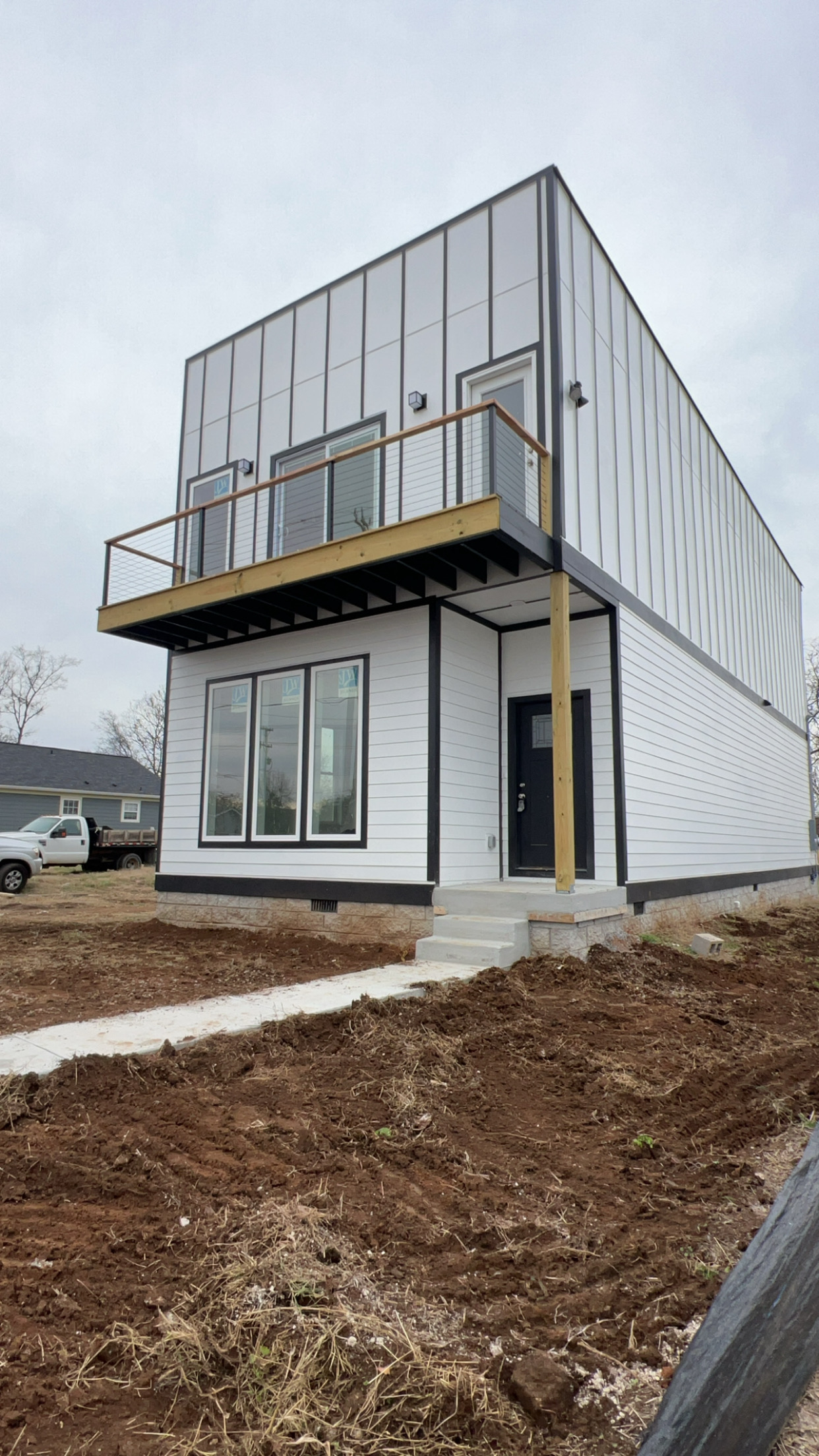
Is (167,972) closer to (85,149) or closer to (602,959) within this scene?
(602,959)

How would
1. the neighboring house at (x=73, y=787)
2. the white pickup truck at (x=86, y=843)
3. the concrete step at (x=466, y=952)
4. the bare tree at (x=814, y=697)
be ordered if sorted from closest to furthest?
1. the concrete step at (x=466, y=952)
2. the white pickup truck at (x=86, y=843)
3. the neighboring house at (x=73, y=787)
4. the bare tree at (x=814, y=697)

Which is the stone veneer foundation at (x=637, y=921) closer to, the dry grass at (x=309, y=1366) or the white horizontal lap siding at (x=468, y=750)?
the white horizontal lap siding at (x=468, y=750)

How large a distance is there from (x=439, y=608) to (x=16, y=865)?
12.6m

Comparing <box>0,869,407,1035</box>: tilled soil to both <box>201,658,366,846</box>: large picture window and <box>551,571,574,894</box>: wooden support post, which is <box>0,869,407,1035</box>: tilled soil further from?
<box>551,571,574,894</box>: wooden support post

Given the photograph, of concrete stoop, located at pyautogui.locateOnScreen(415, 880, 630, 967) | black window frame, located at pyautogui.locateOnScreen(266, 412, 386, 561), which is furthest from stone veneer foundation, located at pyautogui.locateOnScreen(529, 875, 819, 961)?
black window frame, located at pyautogui.locateOnScreen(266, 412, 386, 561)

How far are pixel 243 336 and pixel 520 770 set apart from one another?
7458 millimetres

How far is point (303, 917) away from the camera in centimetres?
923

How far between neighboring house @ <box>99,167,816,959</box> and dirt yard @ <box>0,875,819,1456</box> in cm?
316

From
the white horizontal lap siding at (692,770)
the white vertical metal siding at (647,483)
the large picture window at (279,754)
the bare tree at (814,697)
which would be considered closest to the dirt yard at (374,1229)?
the white horizontal lap siding at (692,770)

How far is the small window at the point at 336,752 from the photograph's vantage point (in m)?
9.07

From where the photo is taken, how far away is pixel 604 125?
11180 mm

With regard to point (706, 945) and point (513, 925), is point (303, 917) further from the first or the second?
point (706, 945)

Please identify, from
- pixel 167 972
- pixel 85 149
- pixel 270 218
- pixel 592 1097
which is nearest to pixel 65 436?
pixel 270 218

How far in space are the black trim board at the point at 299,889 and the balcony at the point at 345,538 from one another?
3.17m
